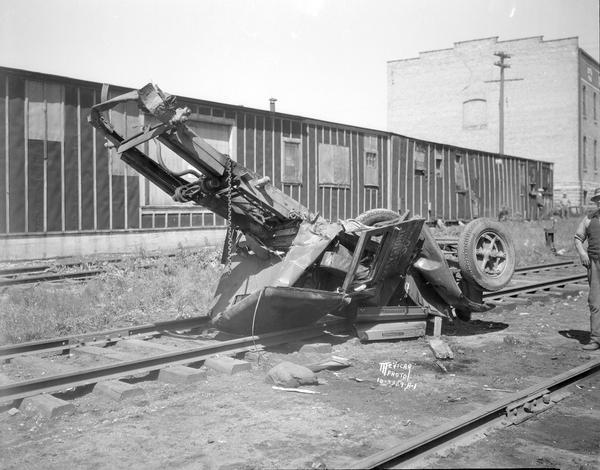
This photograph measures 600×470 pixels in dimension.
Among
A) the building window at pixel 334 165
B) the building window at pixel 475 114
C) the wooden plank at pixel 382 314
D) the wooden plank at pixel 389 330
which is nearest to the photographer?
the wooden plank at pixel 389 330

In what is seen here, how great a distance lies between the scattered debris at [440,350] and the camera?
20.8ft

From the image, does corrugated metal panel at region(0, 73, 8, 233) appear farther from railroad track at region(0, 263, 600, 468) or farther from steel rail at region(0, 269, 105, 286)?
railroad track at region(0, 263, 600, 468)

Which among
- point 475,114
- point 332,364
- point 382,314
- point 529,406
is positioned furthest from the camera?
point 475,114

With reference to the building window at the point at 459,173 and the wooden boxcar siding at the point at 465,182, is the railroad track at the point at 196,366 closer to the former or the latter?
the wooden boxcar siding at the point at 465,182

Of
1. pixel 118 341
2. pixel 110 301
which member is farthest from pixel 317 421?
pixel 110 301

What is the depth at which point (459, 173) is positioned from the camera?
28.0 meters

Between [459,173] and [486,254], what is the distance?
21093 millimetres

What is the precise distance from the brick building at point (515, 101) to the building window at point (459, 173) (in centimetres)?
1470

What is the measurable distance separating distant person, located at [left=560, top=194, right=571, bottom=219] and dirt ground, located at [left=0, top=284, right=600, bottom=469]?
33.9 m

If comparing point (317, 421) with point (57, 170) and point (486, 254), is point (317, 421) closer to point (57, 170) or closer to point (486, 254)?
point (486, 254)

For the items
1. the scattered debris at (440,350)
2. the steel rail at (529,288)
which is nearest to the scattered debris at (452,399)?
the scattered debris at (440,350)

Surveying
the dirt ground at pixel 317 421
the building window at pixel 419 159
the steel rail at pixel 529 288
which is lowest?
the dirt ground at pixel 317 421

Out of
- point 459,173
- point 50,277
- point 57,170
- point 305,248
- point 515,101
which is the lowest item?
point 50,277

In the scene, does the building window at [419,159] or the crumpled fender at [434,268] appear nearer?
the crumpled fender at [434,268]
